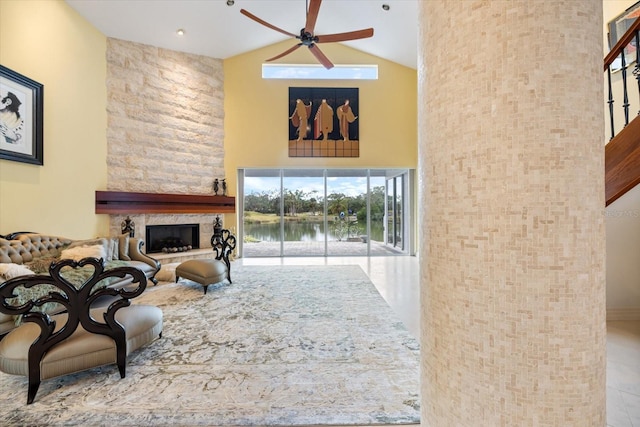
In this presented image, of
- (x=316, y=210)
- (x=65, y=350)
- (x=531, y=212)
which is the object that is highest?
(x=316, y=210)

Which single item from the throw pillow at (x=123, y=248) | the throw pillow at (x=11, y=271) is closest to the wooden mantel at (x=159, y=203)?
the throw pillow at (x=123, y=248)

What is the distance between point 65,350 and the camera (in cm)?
181

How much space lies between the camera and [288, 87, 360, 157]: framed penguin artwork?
710 centimetres

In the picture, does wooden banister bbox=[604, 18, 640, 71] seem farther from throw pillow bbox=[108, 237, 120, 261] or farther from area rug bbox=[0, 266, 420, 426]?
throw pillow bbox=[108, 237, 120, 261]

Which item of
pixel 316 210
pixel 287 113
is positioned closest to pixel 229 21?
pixel 287 113

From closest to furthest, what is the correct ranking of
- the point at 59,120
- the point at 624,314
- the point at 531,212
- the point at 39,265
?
the point at 531,212 < the point at 624,314 < the point at 39,265 < the point at 59,120

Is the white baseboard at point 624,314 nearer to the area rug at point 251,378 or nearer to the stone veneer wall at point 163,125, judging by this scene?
the area rug at point 251,378

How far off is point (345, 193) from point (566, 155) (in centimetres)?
691

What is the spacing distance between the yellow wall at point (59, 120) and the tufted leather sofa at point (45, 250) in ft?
0.97

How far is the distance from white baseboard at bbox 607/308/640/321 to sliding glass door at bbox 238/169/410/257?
4742 mm

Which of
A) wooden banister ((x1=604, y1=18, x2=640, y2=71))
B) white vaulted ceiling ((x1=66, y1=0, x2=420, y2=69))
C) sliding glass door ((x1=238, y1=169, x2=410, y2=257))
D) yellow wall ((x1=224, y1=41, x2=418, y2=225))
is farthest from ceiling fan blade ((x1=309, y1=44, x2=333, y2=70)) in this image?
wooden banister ((x1=604, y1=18, x2=640, y2=71))

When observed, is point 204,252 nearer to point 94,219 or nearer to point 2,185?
point 94,219

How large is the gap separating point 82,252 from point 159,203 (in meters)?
2.25

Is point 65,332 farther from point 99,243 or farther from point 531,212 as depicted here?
point 99,243
